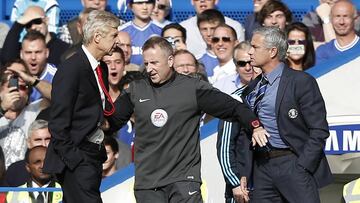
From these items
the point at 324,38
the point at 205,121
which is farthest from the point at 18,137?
the point at 324,38

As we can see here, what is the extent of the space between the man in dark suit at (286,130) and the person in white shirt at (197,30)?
428 centimetres

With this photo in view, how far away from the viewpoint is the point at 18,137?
11.8 meters

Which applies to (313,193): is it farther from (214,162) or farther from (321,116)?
(214,162)

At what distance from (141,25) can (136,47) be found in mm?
321

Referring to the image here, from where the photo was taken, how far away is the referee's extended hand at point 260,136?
8.27m

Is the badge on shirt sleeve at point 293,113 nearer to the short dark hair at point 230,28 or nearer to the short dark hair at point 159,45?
the short dark hair at point 159,45

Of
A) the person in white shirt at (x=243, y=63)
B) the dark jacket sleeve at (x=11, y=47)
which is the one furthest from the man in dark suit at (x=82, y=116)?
the dark jacket sleeve at (x=11, y=47)

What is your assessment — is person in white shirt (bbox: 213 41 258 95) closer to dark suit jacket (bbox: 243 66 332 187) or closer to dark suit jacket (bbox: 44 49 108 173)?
dark suit jacket (bbox: 243 66 332 187)

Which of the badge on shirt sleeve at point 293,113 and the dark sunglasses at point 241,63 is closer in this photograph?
the badge on shirt sleeve at point 293,113

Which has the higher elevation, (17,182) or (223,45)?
(223,45)

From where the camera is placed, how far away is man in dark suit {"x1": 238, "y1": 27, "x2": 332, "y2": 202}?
844 cm

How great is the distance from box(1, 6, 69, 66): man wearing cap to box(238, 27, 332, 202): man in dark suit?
→ 4.73 metres

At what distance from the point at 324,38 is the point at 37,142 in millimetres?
3613

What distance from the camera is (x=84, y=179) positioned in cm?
802
